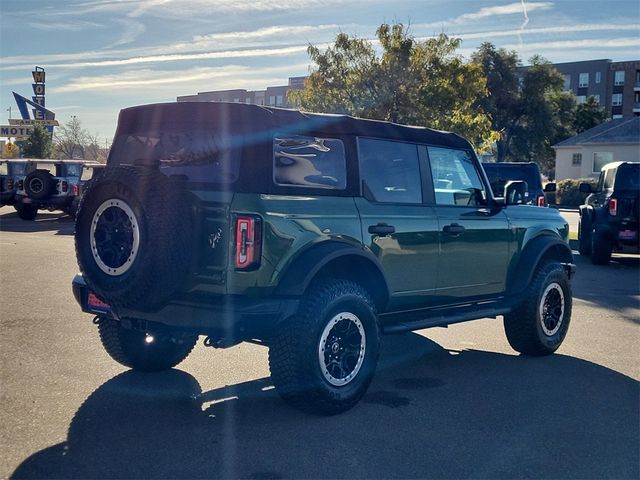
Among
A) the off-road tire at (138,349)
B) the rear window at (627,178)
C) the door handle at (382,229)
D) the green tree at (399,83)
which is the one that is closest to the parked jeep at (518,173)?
the rear window at (627,178)

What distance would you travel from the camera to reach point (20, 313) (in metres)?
8.59

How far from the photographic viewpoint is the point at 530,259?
284 inches

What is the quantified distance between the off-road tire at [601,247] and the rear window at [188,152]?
1074 cm

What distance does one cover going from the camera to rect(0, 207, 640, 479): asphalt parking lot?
4367 millimetres

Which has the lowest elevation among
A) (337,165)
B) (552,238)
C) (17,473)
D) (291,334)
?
(17,473)

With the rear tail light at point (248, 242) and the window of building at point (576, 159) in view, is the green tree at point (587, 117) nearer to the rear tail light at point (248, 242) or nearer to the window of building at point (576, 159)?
the window of building at point (576, 159)

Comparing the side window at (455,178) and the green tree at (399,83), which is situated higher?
the green tree at (399,83)

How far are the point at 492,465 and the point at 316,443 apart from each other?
1.04m

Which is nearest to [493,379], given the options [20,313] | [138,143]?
[138,143]

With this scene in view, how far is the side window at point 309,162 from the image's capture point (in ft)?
17.1

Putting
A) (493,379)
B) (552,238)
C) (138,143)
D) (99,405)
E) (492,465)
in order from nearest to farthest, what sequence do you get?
(492,465), (99,405), (138,143), (493,379), (552,238)

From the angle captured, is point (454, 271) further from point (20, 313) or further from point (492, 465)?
point (20, 313)

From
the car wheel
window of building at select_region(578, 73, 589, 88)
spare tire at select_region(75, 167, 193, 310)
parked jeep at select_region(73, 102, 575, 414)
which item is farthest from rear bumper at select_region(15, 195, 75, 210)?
window of building at select_region(578, 73, 589, 88)

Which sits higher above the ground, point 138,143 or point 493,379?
point 138,143
